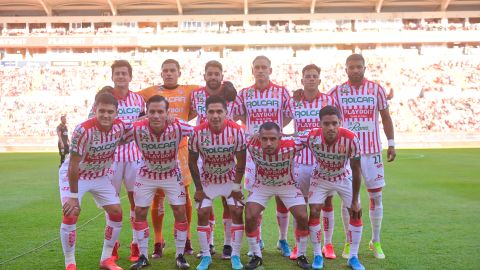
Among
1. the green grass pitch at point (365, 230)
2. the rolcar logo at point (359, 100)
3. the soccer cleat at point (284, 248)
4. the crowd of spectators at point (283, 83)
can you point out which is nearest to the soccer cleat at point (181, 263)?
the green grass pitch at point (365, 230)

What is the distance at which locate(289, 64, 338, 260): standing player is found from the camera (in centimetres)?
559

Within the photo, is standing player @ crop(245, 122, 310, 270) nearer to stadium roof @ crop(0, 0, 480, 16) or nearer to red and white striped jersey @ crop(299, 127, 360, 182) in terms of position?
red and white striped jersey @ crop(299, 127, 360, 182)

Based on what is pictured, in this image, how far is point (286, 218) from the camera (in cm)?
576

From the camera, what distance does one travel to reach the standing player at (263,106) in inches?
225

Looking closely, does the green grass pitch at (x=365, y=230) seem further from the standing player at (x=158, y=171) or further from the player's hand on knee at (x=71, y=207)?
the player's hand on knee at (x=71, y=207)

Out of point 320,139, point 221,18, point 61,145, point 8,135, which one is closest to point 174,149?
point 320,139

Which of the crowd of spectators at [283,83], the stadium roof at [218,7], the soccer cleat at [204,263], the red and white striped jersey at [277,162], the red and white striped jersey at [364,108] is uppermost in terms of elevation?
the stadium roof at [218,7]

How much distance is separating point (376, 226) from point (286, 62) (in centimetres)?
3336

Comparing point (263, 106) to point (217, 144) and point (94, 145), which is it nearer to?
point (217, 144)

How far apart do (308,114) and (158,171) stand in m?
1.88

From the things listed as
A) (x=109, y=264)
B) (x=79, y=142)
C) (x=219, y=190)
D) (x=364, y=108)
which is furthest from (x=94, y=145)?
(x=364, y=108)

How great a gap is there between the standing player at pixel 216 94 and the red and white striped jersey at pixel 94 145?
1141 mm

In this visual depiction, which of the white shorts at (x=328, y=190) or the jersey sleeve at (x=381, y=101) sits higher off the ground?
the jersey sleeve at (x=381, y=101)

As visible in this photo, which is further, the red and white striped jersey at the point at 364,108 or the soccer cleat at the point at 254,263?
the red and white striped jersey at the point at 364,108
